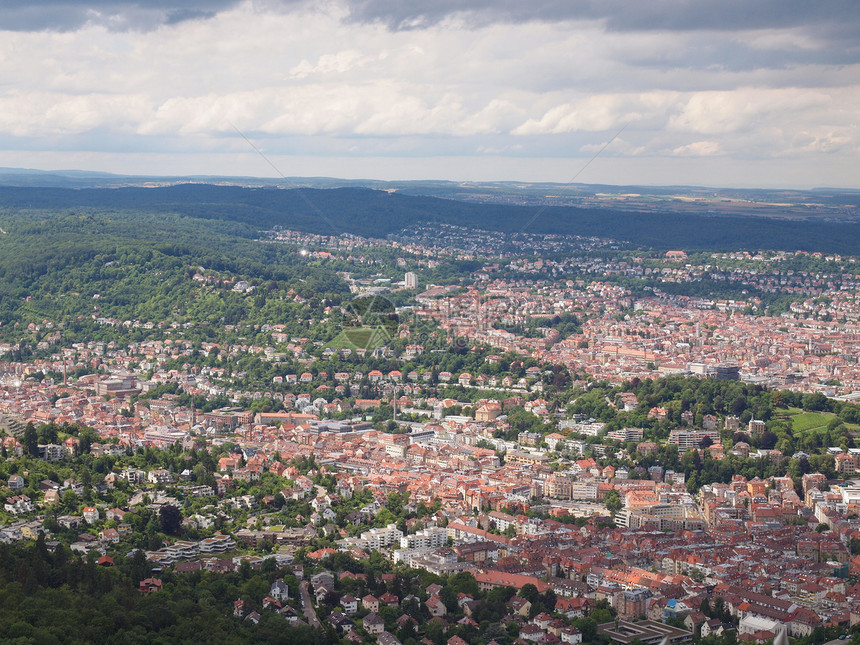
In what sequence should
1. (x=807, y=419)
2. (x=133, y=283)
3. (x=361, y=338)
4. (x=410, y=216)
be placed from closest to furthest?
(x=807, y=419) < (x=361, y=338) < (x=133, y=283) < (x=410, y=216)

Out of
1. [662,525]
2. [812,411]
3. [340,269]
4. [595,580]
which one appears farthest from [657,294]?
[595,580]

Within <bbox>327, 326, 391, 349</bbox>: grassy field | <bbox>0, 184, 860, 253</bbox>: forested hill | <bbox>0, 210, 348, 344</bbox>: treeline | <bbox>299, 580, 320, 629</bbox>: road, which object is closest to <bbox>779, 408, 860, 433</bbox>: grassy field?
<bbox>327, 326, 391, 349</bbox>: grassy field

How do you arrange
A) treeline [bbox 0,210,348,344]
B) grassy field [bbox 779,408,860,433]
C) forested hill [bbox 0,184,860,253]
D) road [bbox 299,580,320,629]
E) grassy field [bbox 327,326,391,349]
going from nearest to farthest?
road [bbox 299,580,320,629]
grassy field [bbox 779,408,860,433]
grassy field [bbox 327,326,391,349]
treeline [bbox 0,210,348,344]
forested hill [bbox 0,184,860,253]

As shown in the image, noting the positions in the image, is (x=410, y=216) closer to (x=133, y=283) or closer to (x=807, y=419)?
(x=133, y=283)

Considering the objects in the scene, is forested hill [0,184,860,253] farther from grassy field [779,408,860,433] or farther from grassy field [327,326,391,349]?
grassy field [779,408,860,433]

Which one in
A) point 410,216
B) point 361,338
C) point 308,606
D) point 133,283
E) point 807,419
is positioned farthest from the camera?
point 410,216

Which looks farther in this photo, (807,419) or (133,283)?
(133,283)

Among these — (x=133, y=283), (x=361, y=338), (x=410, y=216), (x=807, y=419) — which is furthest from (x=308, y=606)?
(x=410, y=216)

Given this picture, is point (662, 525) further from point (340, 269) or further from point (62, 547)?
point (340, 269)
